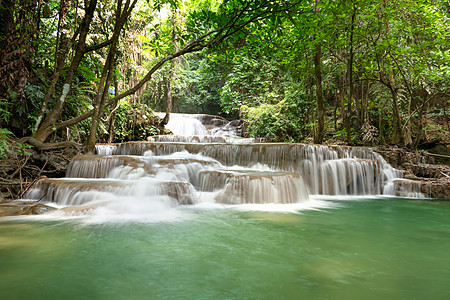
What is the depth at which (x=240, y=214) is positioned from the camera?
14.7 feet

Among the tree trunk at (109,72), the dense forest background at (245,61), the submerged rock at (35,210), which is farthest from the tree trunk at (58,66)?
the submerged rock at (35,210)

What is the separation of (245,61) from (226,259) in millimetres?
14944

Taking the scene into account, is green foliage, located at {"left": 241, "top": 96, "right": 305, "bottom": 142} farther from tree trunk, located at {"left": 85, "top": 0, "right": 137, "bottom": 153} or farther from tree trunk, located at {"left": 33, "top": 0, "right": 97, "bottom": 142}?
tree trunk, located at {"left": 33, "top": 0, "right": 97, "bottom": 142}

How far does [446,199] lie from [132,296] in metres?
7.81

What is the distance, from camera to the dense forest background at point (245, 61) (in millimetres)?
5492

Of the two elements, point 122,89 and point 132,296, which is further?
point 122,89

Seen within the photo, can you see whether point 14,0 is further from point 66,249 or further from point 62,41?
point 66,249

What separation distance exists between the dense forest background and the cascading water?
3.79 ft

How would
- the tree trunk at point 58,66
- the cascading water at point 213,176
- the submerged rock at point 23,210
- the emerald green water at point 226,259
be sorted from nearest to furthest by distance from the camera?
the emerald green water at point 226,259
the submerged rock at point 23,210
the cascading water at point 213,176
the tree trunk at point 58,66

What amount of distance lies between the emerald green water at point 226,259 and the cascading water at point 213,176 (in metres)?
1.04

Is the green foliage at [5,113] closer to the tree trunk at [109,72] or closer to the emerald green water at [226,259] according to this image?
the tree trunk at [109,72]

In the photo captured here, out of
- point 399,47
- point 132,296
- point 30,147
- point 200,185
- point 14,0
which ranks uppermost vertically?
point 399,47

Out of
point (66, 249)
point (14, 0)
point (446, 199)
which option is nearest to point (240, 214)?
point (66, 249)

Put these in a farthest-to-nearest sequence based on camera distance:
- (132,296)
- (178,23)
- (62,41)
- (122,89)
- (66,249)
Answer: (178,23), (122,89), (62,41), (66,249), (132,296)
